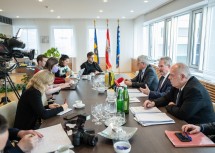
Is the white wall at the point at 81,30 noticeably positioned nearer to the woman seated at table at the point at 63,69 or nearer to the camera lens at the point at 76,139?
the woman seated at table at the point at 63,69

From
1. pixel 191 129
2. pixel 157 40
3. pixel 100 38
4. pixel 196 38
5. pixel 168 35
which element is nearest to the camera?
pixel 191 129

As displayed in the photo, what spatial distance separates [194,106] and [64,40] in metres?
8.36

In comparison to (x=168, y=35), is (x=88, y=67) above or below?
below

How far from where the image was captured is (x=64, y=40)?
9133mm

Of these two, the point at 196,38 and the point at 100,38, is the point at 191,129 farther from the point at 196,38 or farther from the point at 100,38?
the point at 100,38

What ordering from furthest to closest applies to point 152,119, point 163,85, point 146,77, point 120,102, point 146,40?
point 146,40 → point 146,77 → point 163,85 → point 120,102 → point 152,119

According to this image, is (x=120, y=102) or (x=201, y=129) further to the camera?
(x=120, y=102)

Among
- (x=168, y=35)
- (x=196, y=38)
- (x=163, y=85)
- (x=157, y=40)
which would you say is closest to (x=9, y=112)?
(x=163, y=85)

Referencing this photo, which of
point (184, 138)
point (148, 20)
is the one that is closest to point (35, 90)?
point (184, 138)

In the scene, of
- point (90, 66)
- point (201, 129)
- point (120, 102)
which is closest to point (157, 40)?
point (90, 66)

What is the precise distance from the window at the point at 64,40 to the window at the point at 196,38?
600 centimetres

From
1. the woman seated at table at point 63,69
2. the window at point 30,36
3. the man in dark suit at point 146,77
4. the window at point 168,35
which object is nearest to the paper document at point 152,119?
the man in dark suit at point 146,77

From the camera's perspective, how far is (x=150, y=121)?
145 centimetres

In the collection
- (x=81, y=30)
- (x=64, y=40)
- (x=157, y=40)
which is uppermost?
(x=81, y=30)
